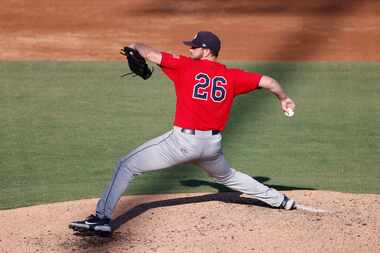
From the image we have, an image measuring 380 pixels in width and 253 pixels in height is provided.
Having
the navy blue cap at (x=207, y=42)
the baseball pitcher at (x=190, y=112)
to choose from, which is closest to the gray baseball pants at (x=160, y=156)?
the baseball pitcher at (x=190, y=112)

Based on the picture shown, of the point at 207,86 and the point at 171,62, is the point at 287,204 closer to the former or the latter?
the point at 207,86

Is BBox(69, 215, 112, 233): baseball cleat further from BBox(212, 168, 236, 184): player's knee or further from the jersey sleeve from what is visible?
the jersey sleeve

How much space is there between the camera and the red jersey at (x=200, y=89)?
283 inches

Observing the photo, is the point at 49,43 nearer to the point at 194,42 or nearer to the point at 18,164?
the point at 18,164

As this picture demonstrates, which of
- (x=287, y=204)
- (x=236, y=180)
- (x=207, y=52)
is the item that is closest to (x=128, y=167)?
(x=236, y=180)

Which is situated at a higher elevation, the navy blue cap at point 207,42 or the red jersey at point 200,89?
the navy blue cap at point 207,42

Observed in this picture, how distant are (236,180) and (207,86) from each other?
38.2 inches

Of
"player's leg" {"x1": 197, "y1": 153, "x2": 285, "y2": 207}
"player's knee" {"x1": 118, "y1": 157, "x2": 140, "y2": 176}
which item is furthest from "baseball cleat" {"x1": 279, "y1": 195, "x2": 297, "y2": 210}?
"player's knee" {"x1": 118, "y1": 157, "x2": 140, "y2": 176}

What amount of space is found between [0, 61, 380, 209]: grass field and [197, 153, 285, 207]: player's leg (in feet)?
3.43

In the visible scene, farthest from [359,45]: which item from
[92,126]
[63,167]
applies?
[63,167]

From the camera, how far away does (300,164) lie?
32.0ft

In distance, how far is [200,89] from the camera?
719 centimetres

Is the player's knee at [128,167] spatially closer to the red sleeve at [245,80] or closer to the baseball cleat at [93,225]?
the baseball cleat at [93,225]

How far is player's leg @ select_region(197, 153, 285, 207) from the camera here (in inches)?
296
